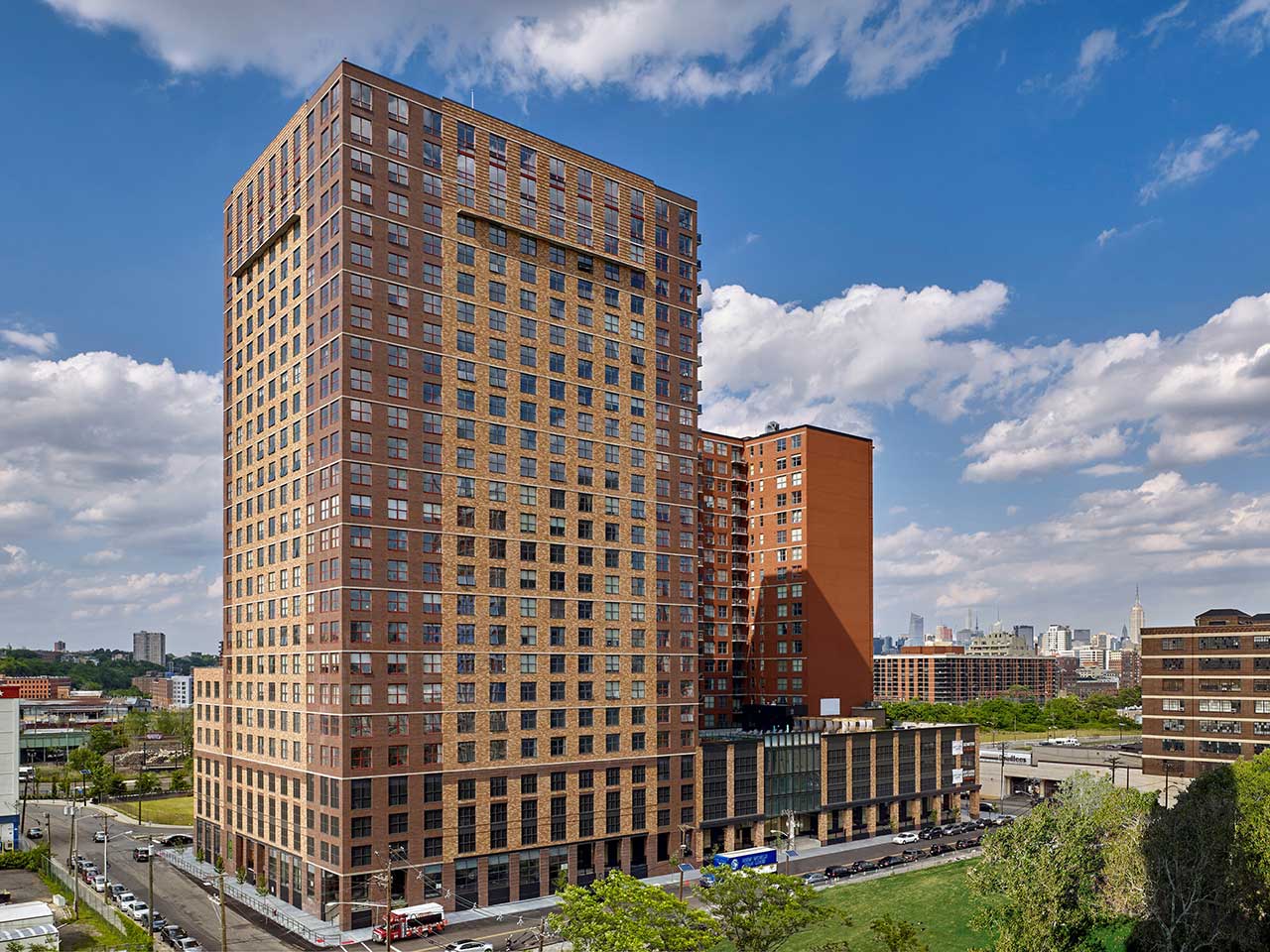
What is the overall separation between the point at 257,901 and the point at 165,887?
17640 millimetres

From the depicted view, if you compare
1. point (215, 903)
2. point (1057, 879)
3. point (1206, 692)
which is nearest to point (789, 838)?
point (1057, 879)

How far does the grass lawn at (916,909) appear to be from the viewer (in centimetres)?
8900

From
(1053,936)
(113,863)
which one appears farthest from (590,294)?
(113,863)

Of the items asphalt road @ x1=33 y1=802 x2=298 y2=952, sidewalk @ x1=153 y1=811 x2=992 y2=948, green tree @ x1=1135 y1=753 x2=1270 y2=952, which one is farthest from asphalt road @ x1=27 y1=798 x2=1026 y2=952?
green tree @ x1=1135 y1=753 x2=1270 y2=952

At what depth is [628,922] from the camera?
62.5 m

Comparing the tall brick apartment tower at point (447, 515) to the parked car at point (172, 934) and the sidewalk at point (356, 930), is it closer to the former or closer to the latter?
the sidewalk at point (356, 930)

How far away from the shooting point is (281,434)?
109 m

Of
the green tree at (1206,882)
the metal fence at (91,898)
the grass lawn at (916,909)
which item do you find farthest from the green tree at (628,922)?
the metal fence at (91,898)

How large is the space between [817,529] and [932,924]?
258 feet


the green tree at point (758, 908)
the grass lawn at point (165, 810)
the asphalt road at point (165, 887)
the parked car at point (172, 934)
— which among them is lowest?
the grass lawn at point (165, 810)

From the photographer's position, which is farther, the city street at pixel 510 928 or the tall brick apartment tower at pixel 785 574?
the tall brick apartment tower at pixel 785 574

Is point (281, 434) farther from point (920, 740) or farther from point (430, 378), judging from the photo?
point (920, 740)

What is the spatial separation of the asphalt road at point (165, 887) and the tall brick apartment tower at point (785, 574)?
85235 mm

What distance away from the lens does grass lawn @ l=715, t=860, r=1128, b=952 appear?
89.0 m
